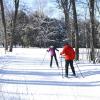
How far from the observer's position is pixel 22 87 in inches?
533

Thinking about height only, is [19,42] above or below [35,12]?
below

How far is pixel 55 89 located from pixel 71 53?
512 cm

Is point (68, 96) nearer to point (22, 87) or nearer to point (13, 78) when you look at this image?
point (22, 87)

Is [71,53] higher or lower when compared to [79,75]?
higher

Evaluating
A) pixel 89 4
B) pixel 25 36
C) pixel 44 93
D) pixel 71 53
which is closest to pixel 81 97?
pixel 44 93

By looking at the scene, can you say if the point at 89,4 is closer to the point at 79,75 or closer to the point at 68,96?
the point at 79,75

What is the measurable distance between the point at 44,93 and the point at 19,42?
249 ft

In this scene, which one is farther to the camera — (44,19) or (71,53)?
(44,19)

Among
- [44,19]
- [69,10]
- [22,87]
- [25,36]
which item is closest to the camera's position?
[22,87]

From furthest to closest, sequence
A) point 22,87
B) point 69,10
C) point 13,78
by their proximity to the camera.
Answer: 1. point 69,10
2. point 13,78
3. point 22,87

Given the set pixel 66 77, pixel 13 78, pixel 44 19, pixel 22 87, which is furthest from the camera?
pixel 44 19

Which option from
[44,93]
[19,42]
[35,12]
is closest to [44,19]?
[35,12]

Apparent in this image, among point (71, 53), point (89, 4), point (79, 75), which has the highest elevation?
point (89, 4)

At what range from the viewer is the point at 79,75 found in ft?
61.6
